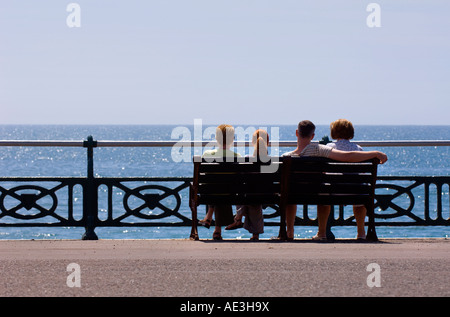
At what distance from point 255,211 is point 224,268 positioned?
2.41 metres

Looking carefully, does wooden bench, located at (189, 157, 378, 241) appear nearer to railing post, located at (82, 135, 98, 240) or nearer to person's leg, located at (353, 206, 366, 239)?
person's leg, located at (353, 206, 366, 239)

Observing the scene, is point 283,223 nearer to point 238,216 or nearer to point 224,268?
point 238,216

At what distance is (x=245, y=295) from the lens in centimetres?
648

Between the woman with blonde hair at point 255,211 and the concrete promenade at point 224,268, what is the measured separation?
8.6 inches

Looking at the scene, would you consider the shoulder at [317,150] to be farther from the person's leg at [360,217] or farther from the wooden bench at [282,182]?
the person's leg at [360,217]

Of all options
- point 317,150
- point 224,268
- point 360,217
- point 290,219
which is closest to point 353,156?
point 317,150

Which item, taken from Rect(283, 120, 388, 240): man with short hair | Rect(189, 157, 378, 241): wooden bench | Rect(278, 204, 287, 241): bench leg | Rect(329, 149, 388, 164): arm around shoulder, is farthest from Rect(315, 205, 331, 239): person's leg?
Rect(329, 149, 388, 164): arm around shoulder

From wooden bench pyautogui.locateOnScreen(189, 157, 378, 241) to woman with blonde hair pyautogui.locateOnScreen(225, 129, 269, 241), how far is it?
12 cm

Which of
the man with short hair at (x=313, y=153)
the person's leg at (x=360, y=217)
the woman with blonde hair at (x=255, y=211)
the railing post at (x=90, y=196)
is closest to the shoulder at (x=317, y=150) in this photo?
the man with short hair at (x=313, y=153)

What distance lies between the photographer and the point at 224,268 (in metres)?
7.71

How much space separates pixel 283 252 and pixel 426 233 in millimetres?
38620
